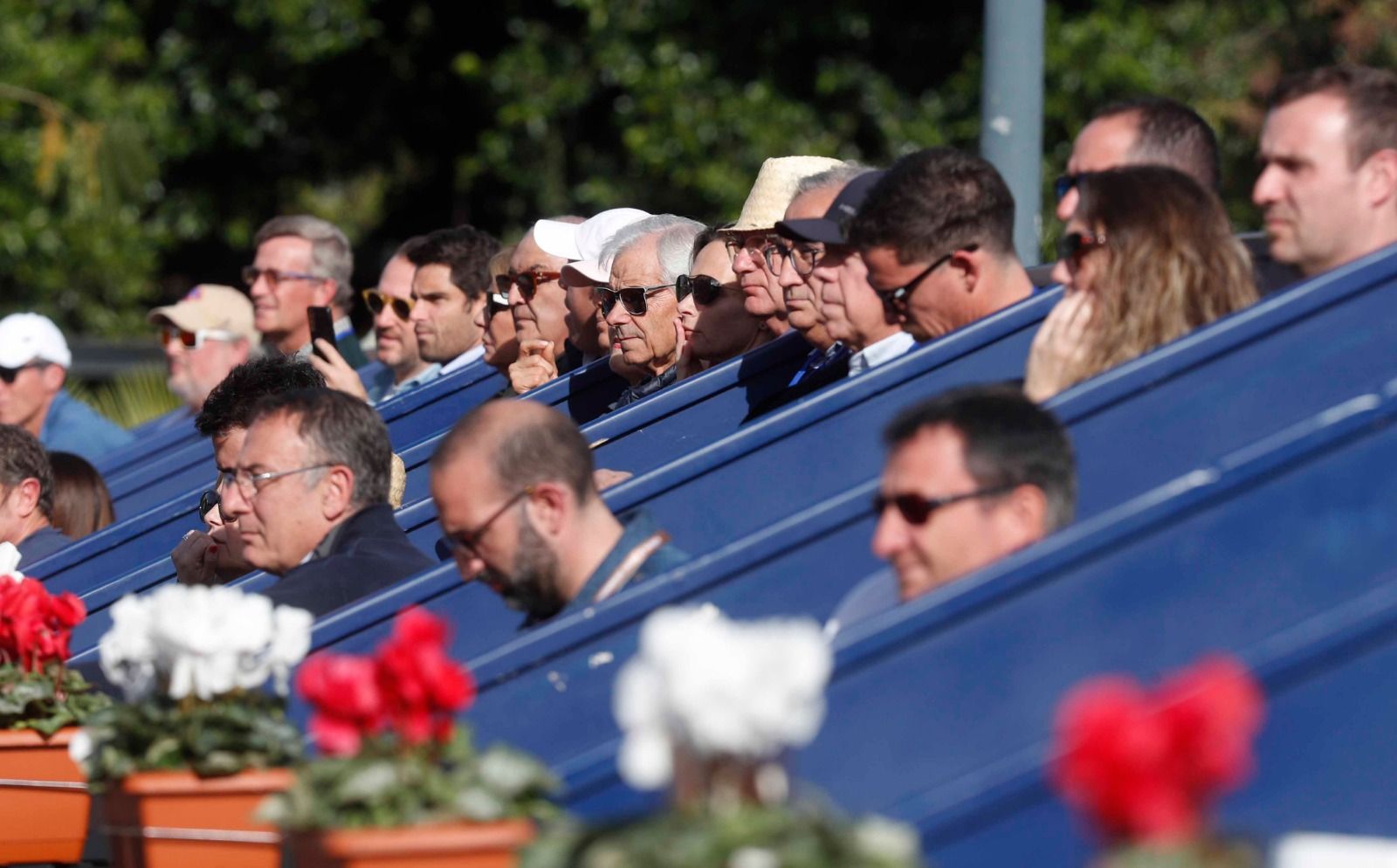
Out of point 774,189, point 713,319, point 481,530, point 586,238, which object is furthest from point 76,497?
point 481,530

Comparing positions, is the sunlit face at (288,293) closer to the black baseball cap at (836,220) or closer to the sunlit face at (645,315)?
the sunlit face at (645,315)

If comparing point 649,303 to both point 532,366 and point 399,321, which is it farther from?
point 399,321

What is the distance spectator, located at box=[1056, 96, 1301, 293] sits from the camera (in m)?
4.62

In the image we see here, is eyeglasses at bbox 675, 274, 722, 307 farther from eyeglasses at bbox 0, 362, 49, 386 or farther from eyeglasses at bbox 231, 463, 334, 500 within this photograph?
eyeglasses at bbox 0, 362, 49, 386

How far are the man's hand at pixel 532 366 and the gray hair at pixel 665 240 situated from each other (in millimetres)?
618

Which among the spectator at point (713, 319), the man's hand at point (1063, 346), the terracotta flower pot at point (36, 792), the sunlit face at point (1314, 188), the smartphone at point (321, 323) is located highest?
the smartphone at point (321, 323)

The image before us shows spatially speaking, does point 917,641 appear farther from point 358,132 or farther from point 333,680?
point 358,132

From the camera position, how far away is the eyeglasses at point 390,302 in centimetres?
820

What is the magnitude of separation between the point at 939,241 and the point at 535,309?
2843mm

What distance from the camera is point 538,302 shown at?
7.46 metres

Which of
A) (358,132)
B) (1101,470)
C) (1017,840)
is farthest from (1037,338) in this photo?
(358,132)

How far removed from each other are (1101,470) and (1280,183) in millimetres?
830

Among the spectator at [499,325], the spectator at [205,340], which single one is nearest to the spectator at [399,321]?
the spectator at [499,325]

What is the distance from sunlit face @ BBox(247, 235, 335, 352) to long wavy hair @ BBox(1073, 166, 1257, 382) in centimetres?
514
